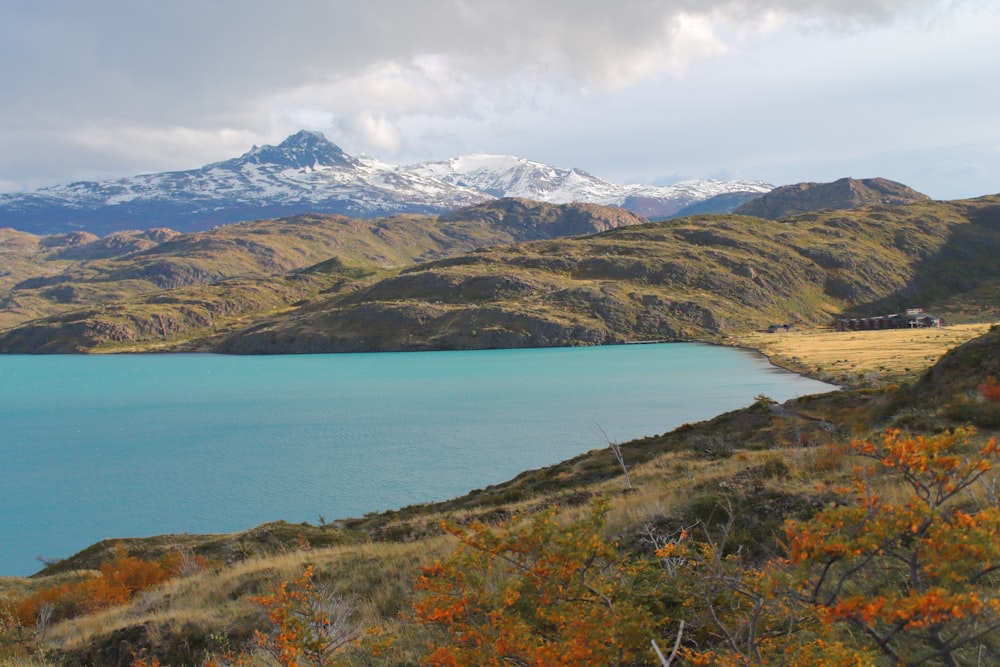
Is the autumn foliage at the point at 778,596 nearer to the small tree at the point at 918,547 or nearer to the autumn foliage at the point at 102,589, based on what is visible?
the small tree at the point at 918,547

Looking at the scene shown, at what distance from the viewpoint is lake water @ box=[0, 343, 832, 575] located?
32.8 meters

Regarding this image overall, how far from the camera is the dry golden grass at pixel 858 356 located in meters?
57.1

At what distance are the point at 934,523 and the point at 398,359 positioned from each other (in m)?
128

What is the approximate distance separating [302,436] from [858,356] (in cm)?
6807

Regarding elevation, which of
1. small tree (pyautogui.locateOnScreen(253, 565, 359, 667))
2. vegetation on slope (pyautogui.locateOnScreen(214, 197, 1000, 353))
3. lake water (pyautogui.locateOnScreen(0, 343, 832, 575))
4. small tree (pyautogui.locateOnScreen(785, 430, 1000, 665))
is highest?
vegetation on slope (pyautogui.locateOnScreen(214, 197, 1000, 353))

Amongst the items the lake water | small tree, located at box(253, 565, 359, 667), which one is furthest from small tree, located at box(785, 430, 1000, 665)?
the lake water

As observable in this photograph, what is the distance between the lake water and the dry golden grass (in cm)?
429

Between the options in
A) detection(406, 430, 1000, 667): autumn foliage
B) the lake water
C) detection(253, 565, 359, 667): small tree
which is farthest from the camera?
the lake water

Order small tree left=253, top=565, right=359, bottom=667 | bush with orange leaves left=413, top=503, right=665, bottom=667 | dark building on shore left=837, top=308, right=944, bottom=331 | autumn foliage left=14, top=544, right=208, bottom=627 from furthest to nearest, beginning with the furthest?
dark building on shore left=837, top=308, right=944, bottom=331, autumn foliage left=14, top=544, right=208, bottom=627, small tree left=253, top=565, right=359, bottom=667, bush with orange leaves left=413, top=503, right=665, bottom=667

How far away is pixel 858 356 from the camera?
77938 millimetres

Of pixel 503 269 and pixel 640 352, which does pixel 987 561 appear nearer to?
pixel 640 352

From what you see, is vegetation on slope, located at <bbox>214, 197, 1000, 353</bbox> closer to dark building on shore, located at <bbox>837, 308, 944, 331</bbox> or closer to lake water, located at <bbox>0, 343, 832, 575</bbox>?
dark building on shore, located at <bbox>837, 308, 944, 331</bbox>

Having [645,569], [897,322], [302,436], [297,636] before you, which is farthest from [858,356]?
[297,636]

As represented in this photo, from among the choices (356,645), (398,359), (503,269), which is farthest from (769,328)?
(356,645)
